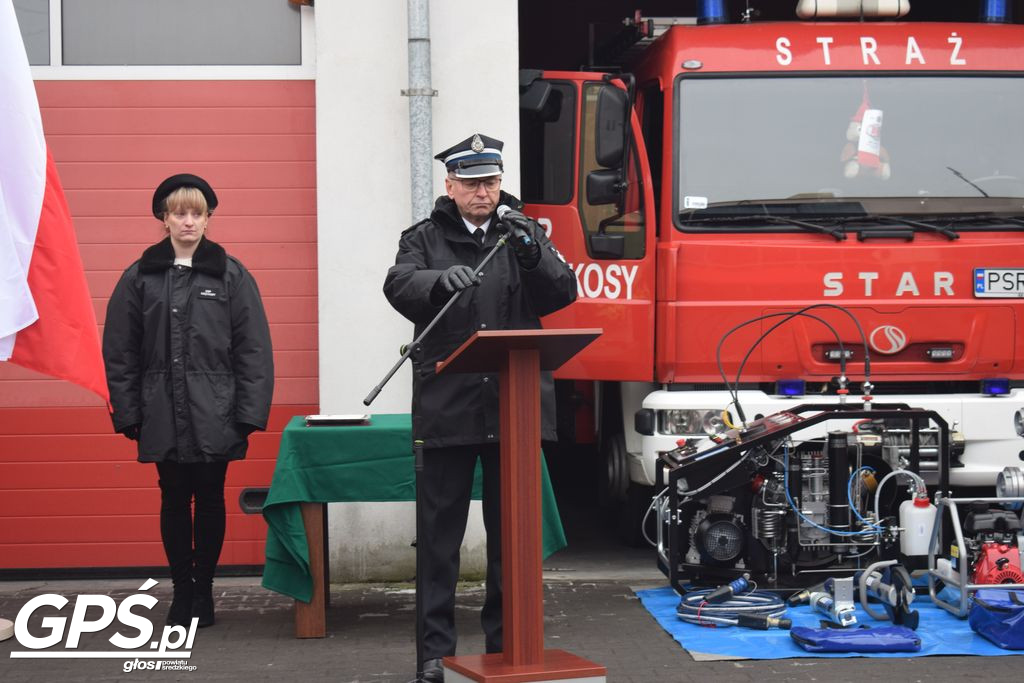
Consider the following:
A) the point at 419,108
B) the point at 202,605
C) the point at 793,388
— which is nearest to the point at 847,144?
the point at 793,388

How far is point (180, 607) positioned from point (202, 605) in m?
0.14

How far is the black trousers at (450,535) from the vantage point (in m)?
5.46

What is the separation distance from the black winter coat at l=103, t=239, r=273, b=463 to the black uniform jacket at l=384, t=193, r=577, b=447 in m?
1.40

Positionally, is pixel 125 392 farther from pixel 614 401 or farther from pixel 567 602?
pixel 614 401

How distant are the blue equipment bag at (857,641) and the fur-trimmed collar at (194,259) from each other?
314cm

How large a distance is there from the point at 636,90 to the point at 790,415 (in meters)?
2.61

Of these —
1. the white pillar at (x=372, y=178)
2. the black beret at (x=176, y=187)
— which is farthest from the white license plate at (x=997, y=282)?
the black beret at (x=176, y=187)

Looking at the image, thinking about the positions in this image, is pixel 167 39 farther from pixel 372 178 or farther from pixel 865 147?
pixel 865 147

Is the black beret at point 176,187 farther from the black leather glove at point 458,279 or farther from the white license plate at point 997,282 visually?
the white license plate at point 997,282

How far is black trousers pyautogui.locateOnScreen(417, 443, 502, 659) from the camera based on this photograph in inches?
215

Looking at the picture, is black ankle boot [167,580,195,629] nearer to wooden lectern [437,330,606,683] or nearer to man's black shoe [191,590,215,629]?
man's black shoe [191,590,215,629]

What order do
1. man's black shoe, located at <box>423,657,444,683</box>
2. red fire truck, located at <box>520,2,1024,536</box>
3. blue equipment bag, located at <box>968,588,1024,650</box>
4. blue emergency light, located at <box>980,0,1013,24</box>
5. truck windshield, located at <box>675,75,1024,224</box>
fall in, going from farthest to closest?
1. blue emergency light, located at <box>980,0,1013,24</box>
2. truck windshield, located at <box>675,75,1024,224</box>
3. red fire truck, located at <box>520,2,1024,536</box>
4. blue equipment bag, located at <box>968,588,1024,650</box>
5. man's black shoe, located at <box>423,657,444,683</box>

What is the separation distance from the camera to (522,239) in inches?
197

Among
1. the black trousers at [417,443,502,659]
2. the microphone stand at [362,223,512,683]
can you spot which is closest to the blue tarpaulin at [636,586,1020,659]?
the black trousers at [417,443,502,659]
